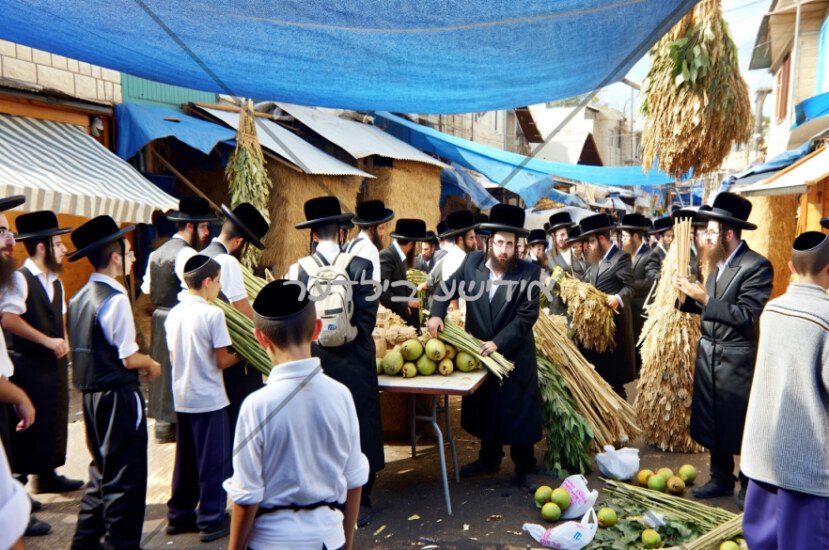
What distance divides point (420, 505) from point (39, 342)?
302 centimetres

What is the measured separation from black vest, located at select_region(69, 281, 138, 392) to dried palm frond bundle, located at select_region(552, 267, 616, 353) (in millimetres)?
4480

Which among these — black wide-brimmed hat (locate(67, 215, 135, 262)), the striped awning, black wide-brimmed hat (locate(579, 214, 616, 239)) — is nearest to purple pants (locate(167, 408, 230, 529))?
black wide-brimmed hat (locate(67, 215, 135, 262))

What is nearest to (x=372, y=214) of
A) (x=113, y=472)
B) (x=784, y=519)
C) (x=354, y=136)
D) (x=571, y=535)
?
(x=113, y=472)

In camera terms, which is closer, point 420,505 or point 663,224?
point 420,505

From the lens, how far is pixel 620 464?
4699mm

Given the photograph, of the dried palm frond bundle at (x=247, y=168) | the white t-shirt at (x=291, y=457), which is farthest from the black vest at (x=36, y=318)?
the dried palm frond bundle at (x=247, y=168)

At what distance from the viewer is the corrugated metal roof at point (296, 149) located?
922 centimetres

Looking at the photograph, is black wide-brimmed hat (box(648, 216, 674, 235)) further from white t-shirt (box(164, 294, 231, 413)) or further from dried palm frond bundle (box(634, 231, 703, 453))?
white t-shirt (box(164, 294, 231, 413))

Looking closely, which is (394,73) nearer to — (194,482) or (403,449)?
(194,482)

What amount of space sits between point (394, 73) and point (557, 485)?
3.38 m

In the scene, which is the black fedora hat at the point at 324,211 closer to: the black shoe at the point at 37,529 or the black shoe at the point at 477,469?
the black shoe at the point at 477,469

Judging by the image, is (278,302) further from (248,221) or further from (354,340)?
(248,221)

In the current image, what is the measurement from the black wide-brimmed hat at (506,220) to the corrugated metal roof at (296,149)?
4.82 meters

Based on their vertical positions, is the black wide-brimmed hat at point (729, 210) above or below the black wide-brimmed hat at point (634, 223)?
below
